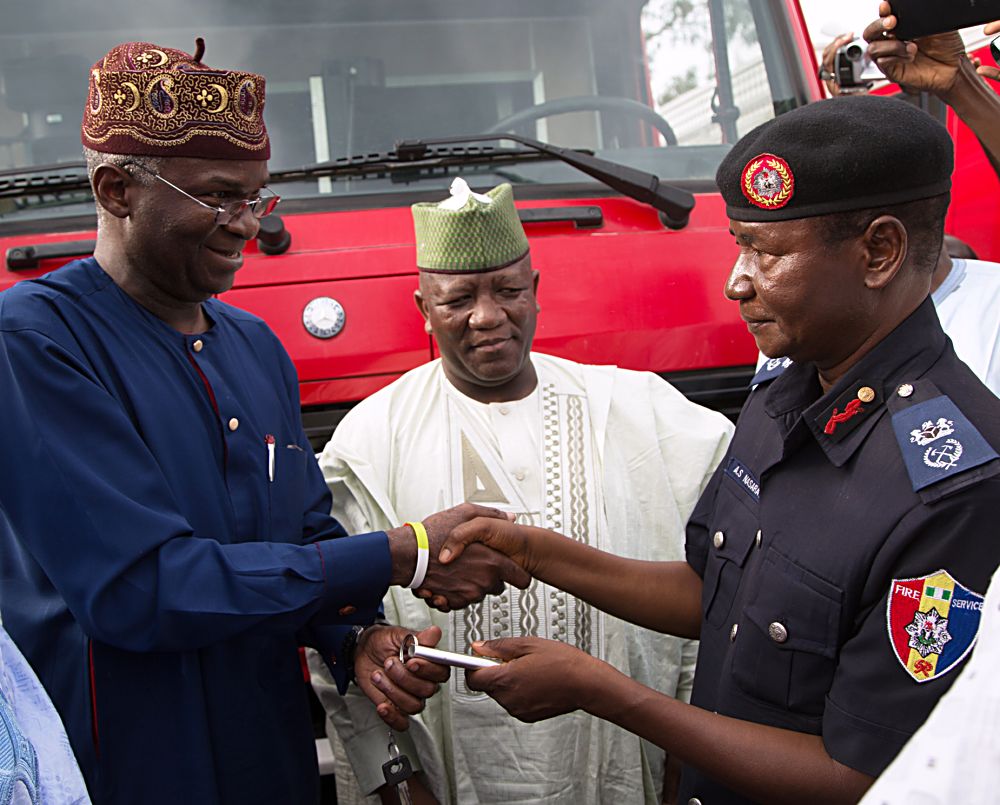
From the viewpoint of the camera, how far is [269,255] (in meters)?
2.80

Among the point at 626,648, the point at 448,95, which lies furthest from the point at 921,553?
the point at 448,95

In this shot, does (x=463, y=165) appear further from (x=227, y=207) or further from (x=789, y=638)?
(x=789, y=638)

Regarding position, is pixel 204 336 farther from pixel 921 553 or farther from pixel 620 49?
pixel 620 49

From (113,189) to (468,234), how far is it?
81cm

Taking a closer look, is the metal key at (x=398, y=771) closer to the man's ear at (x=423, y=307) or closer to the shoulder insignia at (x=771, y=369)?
the man's ear at (x=423, y=307)

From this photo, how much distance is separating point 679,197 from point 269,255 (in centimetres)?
116

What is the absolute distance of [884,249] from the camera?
1.56 metres

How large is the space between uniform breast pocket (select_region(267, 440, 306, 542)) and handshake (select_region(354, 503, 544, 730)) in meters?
0.21

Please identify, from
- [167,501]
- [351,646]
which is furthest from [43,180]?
[351,646]

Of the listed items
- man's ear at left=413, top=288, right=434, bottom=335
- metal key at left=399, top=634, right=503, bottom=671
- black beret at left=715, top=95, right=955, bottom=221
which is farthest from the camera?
man's ear at left=413, top=288, right=434, bottom=335

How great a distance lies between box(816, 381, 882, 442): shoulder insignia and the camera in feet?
5.31

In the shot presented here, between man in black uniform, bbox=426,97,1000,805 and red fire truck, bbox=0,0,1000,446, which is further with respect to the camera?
red fire truck, bbox=0,0,1000,446

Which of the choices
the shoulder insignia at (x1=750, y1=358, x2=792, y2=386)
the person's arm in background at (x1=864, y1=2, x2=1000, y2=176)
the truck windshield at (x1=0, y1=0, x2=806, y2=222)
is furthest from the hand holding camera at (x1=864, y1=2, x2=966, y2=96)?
the shoulder insignia at (x1=750, y1=358, x2=792, y2=386)

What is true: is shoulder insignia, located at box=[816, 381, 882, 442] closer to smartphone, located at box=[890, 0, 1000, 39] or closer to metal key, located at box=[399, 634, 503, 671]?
metal key, located at box=[399, 634, 503, 671]
